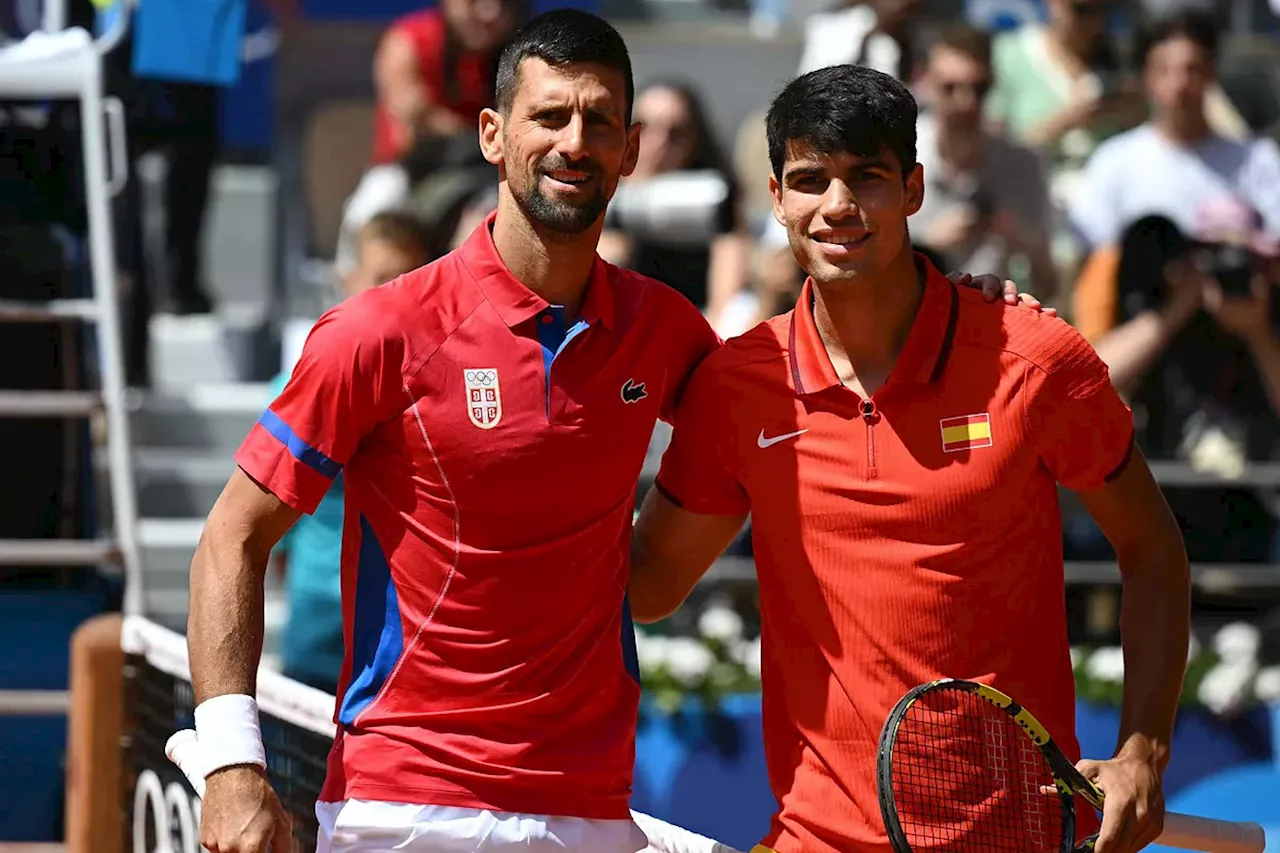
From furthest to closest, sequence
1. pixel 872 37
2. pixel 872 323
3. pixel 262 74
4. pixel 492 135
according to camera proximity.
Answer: pixel 262 74, pixel 872 37, pixel 492 135, pixel 872 323

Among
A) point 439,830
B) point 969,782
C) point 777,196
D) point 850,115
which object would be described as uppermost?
point 850,115

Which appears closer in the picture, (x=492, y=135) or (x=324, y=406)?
(x=324, y=406)

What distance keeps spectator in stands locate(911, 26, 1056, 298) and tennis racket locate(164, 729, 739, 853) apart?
3.91 meters

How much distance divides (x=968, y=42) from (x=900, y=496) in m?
4.44

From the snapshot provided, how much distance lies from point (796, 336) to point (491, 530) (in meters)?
0.61

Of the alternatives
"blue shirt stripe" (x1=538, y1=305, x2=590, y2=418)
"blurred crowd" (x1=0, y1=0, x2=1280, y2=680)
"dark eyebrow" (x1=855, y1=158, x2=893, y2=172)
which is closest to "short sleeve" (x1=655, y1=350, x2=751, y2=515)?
"blue shirt stripe" (x1=538, y1=305, x2=590, y2=418)

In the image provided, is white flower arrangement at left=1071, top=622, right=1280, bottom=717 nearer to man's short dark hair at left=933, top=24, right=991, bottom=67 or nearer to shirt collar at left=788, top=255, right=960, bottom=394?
man's short dark hair at left=933, top=24, right=991, bottom=67

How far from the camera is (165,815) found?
190 inches

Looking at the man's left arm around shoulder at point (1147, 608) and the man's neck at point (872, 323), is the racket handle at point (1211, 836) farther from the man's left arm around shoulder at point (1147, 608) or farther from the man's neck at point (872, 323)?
the man's neck at point (872, 323)

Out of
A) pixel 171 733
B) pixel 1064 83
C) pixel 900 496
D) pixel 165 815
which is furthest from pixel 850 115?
pixel 1064 83

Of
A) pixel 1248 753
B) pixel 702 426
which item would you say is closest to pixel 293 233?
pixel 1248 753

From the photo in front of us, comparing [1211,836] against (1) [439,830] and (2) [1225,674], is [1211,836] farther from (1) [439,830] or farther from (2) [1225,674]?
(2) [1225,674]

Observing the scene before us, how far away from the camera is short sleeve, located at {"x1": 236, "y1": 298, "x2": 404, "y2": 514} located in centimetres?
322

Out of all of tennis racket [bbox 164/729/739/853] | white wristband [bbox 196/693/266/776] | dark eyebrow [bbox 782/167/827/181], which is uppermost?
dark eyebrow [bbox 782/167/827/181]
